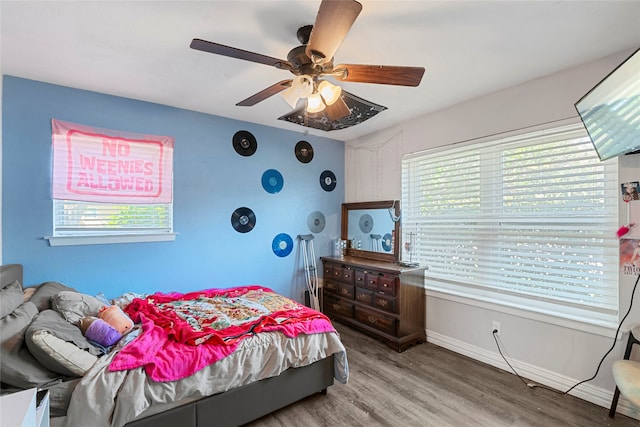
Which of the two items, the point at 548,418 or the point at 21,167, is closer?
the point at 548,418

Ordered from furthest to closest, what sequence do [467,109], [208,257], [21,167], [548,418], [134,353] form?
[208,257]
[467,109]
[21,167]
[548,418]
[134,353]

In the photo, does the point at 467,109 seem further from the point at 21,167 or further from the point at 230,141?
the point at 21,167

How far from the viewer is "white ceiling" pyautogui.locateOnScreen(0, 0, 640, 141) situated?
160 centimetres

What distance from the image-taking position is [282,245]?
12.3ft

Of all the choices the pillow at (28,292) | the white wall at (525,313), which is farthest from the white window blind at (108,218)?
the white wall at (525,313)

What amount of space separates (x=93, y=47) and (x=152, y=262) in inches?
75.0

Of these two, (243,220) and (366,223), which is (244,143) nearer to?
(243,220)

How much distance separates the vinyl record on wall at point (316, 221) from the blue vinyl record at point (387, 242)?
3.00 ft

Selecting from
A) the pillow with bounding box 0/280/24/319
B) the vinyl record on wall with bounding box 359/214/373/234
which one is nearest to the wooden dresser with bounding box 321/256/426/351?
the vinyl record on wall with bounding box 359/214/373/234

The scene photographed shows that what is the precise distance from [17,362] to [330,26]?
2171mm

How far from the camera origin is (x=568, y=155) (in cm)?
230

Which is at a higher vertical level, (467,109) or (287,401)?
(467,109)

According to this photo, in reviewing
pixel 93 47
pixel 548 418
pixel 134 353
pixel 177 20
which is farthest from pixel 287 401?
pixel 93 47

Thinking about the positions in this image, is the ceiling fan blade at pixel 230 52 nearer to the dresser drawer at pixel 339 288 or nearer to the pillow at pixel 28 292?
the pillow at pixel 28 292
